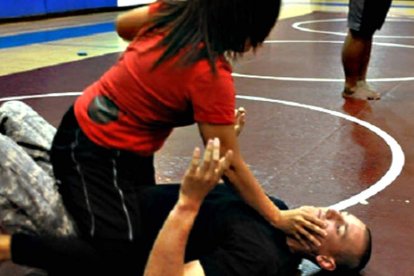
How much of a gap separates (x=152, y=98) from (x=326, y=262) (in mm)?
668

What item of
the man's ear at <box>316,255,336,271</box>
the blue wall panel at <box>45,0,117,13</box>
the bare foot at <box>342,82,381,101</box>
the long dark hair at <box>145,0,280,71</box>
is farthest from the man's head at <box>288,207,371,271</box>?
the blue wall panel at <box>45,0,117,13</box>

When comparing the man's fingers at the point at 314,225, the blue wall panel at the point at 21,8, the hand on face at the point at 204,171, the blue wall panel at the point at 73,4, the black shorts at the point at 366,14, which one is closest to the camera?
the hand on face at the point at 204,171

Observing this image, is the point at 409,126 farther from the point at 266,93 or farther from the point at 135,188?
the point at 135,188

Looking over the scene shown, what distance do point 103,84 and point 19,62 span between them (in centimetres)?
396

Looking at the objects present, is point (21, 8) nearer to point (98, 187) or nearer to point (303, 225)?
point (98, 187)

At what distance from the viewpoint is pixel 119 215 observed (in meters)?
1.87

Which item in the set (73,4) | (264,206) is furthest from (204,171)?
(73,4)

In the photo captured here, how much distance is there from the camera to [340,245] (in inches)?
78.7

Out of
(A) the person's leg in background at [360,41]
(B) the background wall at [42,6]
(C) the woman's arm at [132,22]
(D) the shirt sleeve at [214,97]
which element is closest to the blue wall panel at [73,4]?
(B) the background wall at [42,6]

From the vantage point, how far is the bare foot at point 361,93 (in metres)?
4.34

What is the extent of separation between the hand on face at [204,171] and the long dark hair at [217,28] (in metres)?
0.22

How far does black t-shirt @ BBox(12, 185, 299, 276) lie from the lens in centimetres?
186

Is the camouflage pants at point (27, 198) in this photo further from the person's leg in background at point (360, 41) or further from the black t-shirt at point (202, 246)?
the person's leg in background at point (360, 41)

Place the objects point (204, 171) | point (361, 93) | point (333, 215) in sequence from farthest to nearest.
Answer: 1. point (361, 93)
2. point (333, 215)
3. point (204, 171)
